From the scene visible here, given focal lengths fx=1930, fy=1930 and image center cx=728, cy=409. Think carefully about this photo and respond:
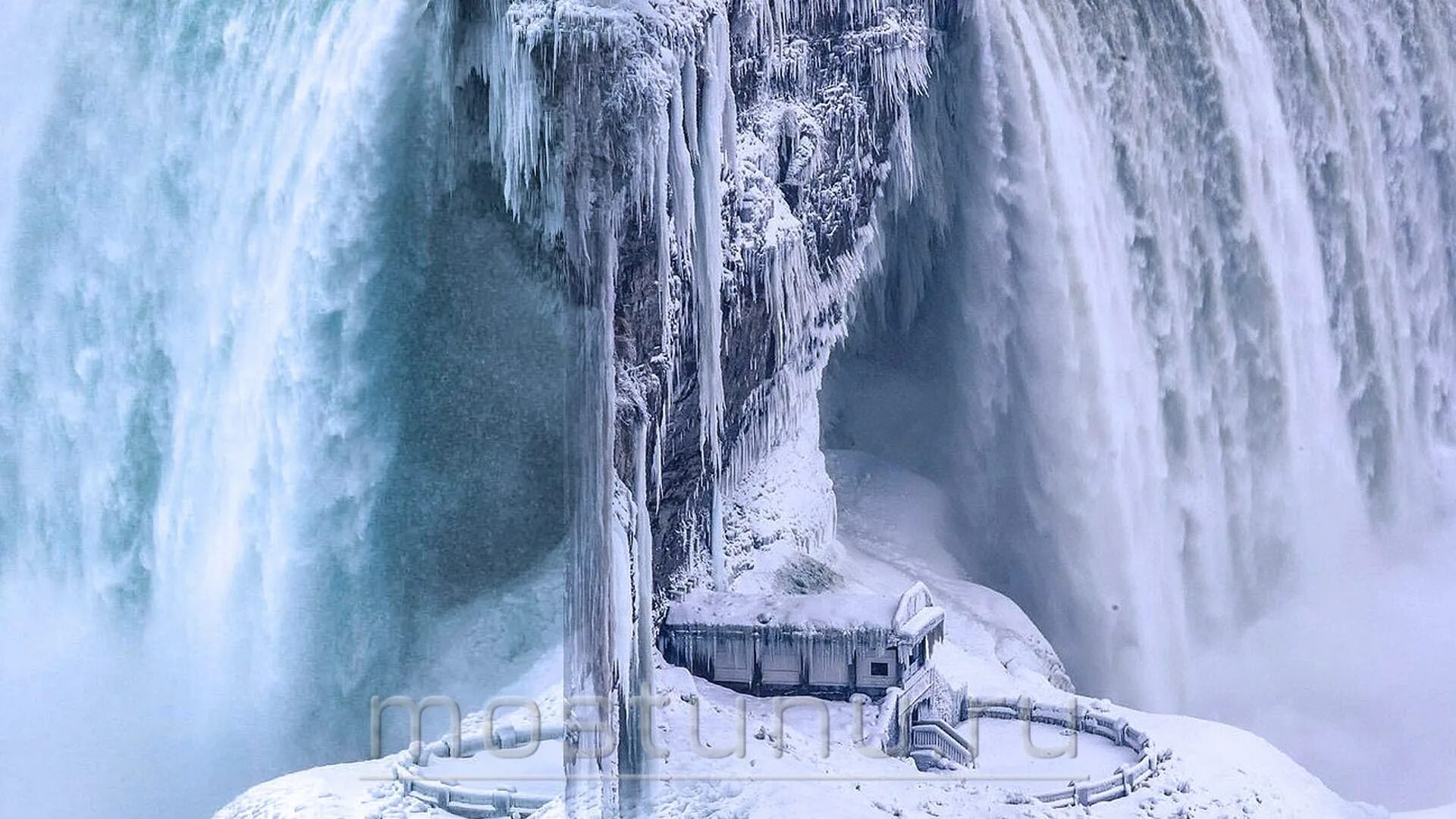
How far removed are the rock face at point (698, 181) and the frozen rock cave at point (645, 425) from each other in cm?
6

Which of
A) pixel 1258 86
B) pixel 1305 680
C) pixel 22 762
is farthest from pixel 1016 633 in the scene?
pixel 22 762

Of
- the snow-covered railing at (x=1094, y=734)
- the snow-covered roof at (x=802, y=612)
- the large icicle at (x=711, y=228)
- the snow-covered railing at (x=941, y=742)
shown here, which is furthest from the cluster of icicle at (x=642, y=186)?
the snow-covered railing at (x=1094, y=734)

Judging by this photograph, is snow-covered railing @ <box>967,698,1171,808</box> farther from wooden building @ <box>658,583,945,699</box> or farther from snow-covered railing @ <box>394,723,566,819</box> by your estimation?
snow-covered railing @ <box>394,723,566,819</box>

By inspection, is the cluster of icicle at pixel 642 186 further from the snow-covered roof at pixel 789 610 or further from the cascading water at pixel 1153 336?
the cascading water at pixel 1153 336

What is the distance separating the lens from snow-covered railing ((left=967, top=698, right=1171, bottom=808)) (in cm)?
1686

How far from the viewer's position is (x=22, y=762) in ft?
65.9

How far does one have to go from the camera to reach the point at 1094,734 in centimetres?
1889

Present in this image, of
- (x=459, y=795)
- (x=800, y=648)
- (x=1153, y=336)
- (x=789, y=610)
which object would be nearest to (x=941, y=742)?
(x=800, y=648)

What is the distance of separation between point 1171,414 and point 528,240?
A: 453 inches

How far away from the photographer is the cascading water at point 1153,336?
24641 millimetres

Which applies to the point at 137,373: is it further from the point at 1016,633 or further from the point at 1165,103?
the point at 1165,103

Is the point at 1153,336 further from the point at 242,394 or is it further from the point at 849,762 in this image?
the point at 242,394

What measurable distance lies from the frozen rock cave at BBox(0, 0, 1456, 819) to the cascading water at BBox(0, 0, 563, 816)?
48mm

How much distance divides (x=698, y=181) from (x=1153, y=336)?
10.5 meters
